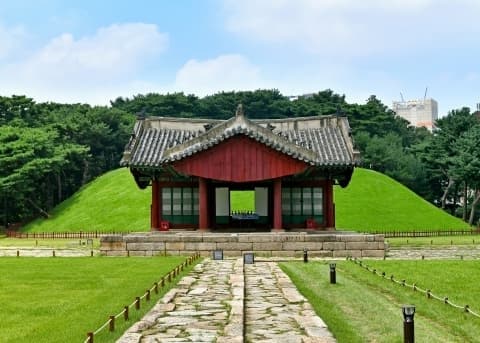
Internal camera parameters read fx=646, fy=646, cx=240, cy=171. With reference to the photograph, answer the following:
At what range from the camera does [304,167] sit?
32.7 meters

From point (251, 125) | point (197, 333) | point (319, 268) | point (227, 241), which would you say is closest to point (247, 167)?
point (251, 125)

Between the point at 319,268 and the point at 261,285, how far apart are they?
606 cm

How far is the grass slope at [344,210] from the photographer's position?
199ft

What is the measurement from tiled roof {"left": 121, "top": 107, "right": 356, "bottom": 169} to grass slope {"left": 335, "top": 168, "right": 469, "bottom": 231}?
20.0 metres

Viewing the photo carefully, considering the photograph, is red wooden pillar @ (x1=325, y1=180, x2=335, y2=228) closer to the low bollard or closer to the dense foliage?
the low bollard

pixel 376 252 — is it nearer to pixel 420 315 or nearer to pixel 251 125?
pixel 251 125

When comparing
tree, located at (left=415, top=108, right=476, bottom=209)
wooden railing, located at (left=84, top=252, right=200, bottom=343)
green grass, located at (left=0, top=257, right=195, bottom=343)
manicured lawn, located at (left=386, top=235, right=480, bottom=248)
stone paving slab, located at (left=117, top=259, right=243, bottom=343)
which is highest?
tree, located at (left=415, top=108, right=476, bottom=209)

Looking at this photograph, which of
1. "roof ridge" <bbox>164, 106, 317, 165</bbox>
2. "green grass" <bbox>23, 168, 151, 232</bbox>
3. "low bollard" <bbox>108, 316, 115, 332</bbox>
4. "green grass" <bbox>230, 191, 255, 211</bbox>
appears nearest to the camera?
"low bollard" <bbox>108, 316, 115, 332</bbox>

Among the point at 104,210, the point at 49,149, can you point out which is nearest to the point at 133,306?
the point at 104,210

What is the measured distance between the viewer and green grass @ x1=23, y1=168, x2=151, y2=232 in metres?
62.2

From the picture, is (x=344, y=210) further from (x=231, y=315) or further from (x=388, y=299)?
(x=231, y=315)

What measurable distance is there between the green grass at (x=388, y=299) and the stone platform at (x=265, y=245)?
4342 millimetres

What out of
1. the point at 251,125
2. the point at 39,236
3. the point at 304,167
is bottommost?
the point at 39,236

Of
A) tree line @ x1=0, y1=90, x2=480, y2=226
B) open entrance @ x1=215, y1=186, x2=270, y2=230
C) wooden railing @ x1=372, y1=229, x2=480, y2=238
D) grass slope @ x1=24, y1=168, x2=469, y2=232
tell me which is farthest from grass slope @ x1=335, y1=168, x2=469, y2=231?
open entrance @ x1=215, y1=186, x2=270, y2=230
